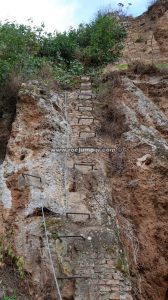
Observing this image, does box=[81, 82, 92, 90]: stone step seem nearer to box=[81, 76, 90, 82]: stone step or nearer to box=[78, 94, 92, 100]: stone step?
box=[81, 76, 90, 82]: stone step

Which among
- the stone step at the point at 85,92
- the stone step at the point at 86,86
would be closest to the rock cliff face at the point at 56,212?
the stone step at the point at 85,92

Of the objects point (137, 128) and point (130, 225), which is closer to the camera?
point (130, 225)

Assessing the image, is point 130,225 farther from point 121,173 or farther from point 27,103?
point 27,103

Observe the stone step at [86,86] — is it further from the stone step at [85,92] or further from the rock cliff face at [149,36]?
the rock cliff face at [149,36]

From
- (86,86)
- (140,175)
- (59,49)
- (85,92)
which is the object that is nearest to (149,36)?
(59,49)

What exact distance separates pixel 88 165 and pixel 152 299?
2.46 meters

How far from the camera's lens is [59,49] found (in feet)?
45.0

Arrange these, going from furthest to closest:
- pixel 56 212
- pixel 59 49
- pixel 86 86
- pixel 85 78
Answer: pixel 59 49 → pixel 85 78 → pixel 86 86 → pixel 56 212

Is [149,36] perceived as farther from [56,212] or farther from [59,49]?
[56,212]

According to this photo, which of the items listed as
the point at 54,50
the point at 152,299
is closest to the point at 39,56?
the point at 54,50

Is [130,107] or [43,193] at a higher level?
[130,107]

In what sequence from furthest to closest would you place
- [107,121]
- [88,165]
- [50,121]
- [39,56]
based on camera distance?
[39,56]
[107,121]
[50,121]
[88,165]

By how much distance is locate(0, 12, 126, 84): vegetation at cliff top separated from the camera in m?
11.4

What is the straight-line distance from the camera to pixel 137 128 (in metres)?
9.62
